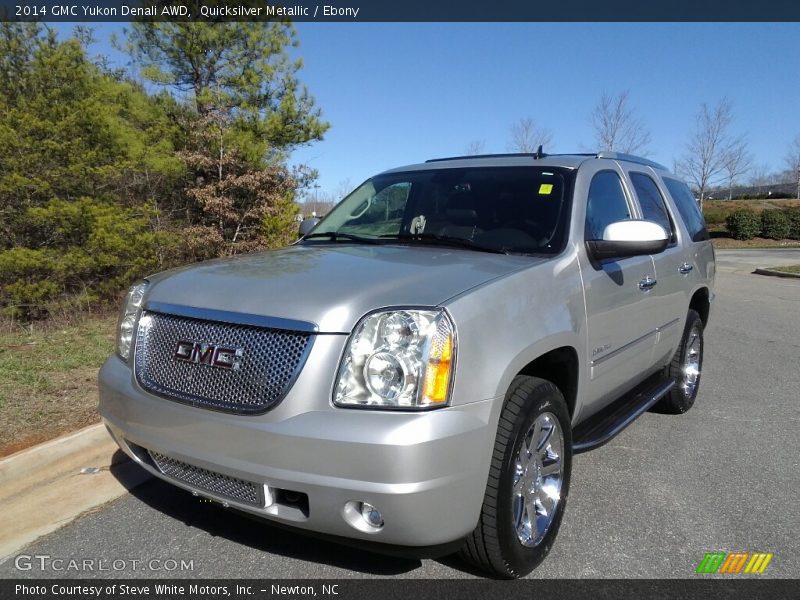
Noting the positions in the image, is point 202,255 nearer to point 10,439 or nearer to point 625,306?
point 10,439

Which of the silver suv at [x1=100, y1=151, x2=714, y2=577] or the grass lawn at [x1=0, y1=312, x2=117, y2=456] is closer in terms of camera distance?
the silver suv at [x1=100, y1=151, x2=714, y2=577]

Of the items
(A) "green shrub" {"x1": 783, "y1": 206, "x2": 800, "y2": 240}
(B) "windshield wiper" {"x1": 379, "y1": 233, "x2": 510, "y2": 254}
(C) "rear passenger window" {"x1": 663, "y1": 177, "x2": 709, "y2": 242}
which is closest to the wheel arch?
(B) "windshield wiper" {"x1": 379, "y1": 233, "x2": 510, "y2": 254}

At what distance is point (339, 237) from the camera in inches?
153

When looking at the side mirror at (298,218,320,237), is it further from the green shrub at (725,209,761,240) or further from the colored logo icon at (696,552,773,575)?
the green shrub at (725,209,761,240)

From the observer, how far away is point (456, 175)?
4.05m

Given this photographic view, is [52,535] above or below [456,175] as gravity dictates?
below

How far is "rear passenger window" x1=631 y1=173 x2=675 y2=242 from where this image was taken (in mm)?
4352

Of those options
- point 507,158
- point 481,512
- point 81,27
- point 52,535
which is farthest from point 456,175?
point 81,27

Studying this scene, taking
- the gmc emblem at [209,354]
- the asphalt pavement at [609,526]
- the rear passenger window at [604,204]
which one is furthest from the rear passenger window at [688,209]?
the gmc emblem at [209,354]

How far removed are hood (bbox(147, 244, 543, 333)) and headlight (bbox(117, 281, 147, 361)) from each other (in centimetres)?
10

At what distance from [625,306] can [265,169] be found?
538 inches

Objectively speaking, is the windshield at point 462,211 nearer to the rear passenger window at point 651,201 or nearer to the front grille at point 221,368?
the rear passenger window at point 651,201

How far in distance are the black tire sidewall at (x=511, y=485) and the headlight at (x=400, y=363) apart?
451mm

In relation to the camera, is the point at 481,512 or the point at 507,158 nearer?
the point at 481,512
